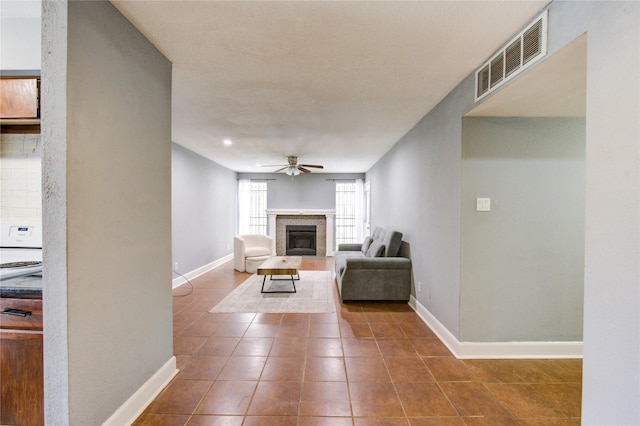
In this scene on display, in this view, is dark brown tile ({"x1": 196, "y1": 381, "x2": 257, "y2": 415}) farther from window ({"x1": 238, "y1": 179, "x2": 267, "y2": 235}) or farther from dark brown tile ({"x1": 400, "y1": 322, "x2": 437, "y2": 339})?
window ({"x1": 238, "y1": 179, "x2": 267, "y2": 235})

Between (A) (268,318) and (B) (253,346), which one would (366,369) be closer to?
(B) (253,346)

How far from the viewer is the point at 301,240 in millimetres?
7844

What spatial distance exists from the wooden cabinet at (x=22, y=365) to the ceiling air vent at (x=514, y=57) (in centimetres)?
299

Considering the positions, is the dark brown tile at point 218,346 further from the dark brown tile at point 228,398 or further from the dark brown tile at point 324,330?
the dark brown tile at point 324,330

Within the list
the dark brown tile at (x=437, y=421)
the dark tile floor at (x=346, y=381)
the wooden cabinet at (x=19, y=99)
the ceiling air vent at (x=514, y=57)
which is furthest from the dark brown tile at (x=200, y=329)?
the ceiling air vent at (x=514, y=57)

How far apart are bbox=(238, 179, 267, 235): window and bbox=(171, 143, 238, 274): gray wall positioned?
0.50m

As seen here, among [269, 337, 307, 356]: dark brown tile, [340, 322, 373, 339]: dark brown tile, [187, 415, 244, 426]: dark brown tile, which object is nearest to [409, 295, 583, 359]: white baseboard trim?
[340, 322, 373, 339]: dark brown tile

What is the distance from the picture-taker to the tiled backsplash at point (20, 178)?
185 cm

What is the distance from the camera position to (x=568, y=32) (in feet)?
4.42

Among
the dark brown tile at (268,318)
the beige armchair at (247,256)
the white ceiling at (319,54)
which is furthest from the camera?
the beige armchair at (247,256)

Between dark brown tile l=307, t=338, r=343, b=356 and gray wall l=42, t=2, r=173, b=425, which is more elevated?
gray wall l=42, t=2, r=173, b=425

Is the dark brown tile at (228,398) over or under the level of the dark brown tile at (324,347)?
under

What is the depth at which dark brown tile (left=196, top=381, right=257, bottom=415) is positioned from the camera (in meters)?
1.75

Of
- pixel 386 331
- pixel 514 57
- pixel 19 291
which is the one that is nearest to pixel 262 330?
pixel 386 331
